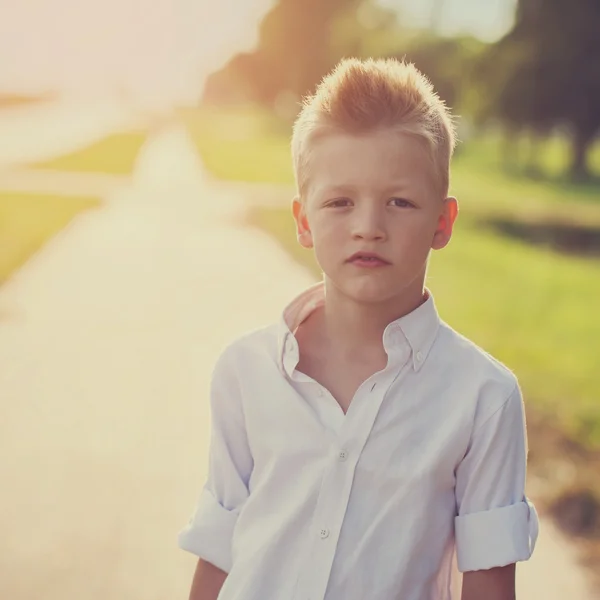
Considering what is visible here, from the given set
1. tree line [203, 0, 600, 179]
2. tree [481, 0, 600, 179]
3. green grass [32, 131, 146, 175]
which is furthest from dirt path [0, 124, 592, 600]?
tree [481, 0, 600, 179]

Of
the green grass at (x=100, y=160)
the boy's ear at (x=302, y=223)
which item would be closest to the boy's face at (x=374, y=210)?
the boy's ear at (x=302, y=223)

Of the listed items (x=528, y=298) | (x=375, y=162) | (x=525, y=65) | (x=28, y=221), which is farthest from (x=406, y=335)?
(x=525, y=65)

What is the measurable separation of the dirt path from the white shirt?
1977mm

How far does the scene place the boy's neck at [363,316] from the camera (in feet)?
6.36

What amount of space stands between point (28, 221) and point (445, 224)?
472 inches

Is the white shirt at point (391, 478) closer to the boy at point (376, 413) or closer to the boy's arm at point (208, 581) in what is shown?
the boy at point (376, 413)

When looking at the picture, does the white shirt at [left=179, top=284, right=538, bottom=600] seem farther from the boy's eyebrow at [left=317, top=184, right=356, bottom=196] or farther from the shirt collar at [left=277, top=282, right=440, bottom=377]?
the boy's eyebrow at [left=317, top=184, right=356, bottom=196]

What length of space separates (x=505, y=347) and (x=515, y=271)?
182 inches

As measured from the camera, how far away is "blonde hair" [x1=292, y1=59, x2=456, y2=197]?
1.83 meters

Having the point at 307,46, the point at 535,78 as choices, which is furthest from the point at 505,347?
the point at 307,46

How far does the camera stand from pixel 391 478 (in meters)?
1.78

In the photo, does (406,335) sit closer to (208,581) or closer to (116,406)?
(208,581)

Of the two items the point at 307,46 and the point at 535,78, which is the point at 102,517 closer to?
the point at 535,78

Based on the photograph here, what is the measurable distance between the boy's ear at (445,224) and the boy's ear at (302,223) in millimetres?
253
